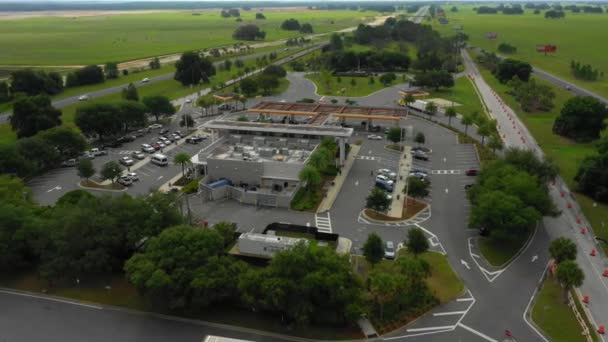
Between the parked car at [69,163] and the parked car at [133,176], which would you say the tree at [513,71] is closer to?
the parked car at [133,176]

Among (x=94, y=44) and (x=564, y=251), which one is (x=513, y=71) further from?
(x=94, y=44)

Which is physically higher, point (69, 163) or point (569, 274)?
point (569, 274)

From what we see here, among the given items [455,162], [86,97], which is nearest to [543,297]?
[455,162]

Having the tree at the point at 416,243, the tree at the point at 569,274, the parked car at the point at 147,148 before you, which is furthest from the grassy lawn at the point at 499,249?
the parked car at the point at 147,148

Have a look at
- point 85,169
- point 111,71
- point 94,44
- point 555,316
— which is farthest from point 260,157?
point 94,44

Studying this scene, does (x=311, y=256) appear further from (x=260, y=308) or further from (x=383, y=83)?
(x=383, y=83)

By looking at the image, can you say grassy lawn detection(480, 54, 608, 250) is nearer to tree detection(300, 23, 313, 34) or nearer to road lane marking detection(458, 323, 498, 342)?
road lane marking detection(458, 323, 498, 342)
